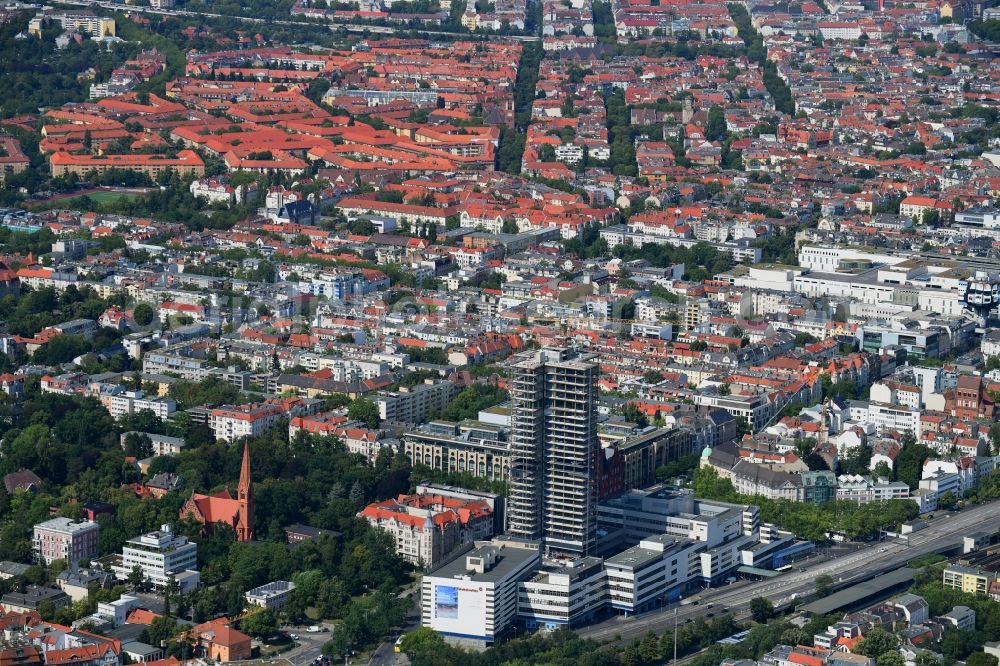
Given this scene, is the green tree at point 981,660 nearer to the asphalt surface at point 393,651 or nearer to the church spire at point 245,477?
the asphalt surface at point 393,651

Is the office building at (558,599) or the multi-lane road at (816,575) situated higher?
the office building at (558,599)

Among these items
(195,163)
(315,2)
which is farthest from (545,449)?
(315,2)

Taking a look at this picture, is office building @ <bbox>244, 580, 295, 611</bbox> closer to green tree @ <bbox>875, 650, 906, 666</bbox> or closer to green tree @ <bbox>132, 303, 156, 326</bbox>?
green tree @ <bbox>875, 650, 906, 666</bbox>

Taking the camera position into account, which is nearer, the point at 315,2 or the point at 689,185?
the point at 689,185

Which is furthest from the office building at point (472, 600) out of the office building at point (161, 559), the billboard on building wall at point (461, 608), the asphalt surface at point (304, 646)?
the office building at point (161, 559)

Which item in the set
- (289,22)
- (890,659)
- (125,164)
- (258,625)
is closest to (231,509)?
(258,625)

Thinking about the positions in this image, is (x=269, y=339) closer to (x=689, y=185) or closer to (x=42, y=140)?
(x=689, y=185)

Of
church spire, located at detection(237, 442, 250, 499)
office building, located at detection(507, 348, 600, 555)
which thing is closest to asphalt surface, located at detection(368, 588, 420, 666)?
office building, located at detection(507, 348, 600, 555)
